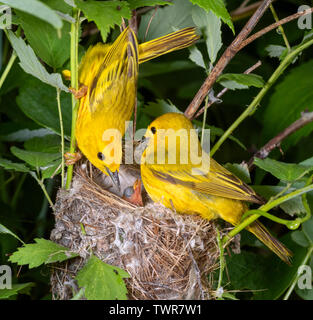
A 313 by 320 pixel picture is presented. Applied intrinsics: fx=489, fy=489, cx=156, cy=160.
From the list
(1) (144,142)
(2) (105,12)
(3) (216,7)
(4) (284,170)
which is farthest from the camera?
(1) (144,142)

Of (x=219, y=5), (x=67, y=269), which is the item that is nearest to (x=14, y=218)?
(x=67, y=269)

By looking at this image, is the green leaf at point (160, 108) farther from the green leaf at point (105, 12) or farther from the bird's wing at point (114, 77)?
the green leaf at point (105, 12)

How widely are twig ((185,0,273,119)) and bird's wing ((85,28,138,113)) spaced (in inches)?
12.6

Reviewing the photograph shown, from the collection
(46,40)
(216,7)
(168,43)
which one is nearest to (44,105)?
(46,40)

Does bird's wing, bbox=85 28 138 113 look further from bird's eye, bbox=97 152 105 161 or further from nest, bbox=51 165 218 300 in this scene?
nest, bbox=51 165 218 300

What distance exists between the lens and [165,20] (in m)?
1.89

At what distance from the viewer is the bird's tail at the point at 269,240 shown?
1.83 m

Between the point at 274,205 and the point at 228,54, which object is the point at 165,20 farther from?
the point at 274,205

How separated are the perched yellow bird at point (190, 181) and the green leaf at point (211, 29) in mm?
285

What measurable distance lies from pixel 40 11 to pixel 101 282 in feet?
2.52

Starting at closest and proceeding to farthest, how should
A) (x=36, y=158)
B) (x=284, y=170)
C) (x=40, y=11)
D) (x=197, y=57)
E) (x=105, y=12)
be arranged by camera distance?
(x=40, y=11) → (x=105, y=12) → (x=284, y=170) → (x=36, y=158) → (x=197, y=57)

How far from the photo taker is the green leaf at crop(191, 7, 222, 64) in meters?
1.65

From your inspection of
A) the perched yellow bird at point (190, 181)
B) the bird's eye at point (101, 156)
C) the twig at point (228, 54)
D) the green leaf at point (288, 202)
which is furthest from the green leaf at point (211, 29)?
the bird's eye at point (101, 156)

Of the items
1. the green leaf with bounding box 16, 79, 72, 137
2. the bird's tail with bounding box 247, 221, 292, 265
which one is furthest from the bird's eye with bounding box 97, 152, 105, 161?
the bird's tail with bounding box 247, 221, 292, 265
